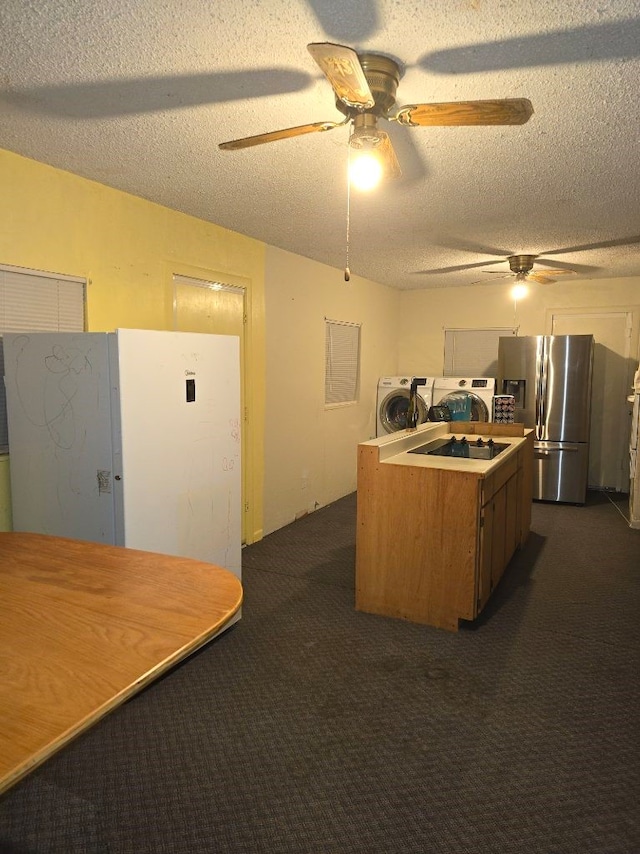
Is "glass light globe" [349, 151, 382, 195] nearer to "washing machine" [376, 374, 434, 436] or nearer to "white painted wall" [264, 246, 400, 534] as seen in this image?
"white painted wall" [264, 246, 400, 534]

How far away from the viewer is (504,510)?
12.0 ft

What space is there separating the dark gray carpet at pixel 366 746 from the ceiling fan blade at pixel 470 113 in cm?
228

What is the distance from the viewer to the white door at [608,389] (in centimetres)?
630

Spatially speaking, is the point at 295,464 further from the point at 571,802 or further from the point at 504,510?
the point at 571,802

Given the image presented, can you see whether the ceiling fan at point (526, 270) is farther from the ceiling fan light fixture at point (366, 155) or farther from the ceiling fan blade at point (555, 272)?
the ceiling fan light fixture at point (366, 155)

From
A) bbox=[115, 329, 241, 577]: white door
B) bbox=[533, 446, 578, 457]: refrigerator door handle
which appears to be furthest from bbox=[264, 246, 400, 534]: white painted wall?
bbox=[533, 446, 578, 457]: refrigerator door handle

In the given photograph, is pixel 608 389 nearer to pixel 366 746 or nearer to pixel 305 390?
pixel 305 390

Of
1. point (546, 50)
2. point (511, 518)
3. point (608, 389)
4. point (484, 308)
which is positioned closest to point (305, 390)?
point (511, 518)

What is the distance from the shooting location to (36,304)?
292cm

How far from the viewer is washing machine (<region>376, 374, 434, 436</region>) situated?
663 centimetres

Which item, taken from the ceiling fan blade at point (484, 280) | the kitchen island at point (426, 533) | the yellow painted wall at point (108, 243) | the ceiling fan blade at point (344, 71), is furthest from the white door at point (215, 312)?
the ceiling fan blade at point (484, 280)

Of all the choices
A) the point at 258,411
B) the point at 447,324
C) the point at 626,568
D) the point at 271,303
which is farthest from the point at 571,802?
the point at 447,324

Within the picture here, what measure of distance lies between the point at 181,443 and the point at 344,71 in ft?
6.01

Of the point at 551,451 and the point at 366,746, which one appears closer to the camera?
the point at 366,746
